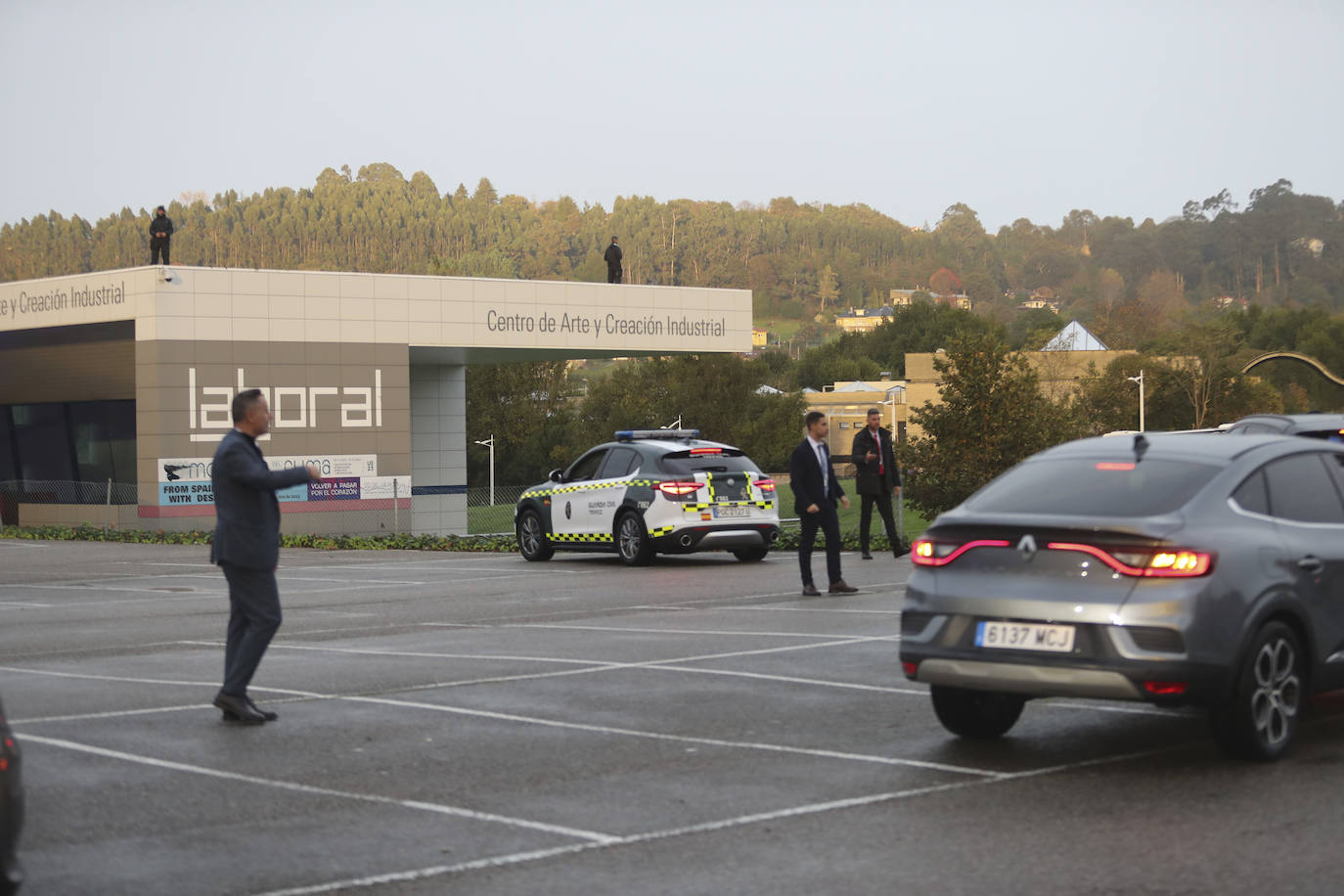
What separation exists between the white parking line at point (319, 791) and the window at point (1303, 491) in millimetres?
3977

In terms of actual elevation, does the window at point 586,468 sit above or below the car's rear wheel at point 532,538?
above

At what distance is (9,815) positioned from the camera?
4.53 metres

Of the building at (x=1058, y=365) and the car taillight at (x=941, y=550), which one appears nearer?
the car taillight at (x=941, y=550)

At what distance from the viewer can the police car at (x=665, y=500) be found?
20891mm

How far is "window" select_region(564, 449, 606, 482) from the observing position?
877 inches

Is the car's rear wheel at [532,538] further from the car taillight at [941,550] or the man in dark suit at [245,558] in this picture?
the car taillight at [941,550]

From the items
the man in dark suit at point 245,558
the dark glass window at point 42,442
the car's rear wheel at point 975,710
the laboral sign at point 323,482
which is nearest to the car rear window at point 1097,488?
the car's rear wheel at point 975,710

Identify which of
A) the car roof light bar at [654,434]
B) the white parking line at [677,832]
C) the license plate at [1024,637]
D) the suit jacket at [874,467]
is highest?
the car roof light bar at [654,434]

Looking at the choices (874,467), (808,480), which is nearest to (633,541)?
(874,467)

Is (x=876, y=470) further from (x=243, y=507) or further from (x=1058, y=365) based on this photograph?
(x=1058, y=365)

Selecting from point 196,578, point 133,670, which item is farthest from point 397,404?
point 133,670

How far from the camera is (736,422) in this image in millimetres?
103500

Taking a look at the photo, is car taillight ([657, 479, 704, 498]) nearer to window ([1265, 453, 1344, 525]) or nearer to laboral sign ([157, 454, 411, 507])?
window ([1265, 453, 1344, 525])

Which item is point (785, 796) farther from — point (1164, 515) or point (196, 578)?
point (196, 578)
